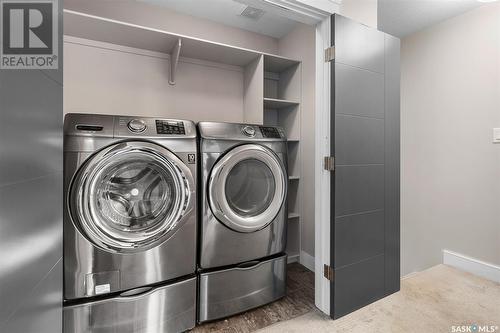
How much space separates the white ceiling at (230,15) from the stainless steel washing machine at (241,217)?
1.29 meters

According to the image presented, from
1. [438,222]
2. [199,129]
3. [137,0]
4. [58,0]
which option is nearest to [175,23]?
[137,0]

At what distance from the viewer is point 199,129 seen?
157 centimetres

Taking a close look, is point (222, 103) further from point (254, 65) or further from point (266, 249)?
point (266, 249)

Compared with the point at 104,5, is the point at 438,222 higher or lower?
lower

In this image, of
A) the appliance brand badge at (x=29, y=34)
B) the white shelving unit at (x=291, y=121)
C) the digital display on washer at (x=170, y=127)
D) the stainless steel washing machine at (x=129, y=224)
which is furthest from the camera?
the white shelving unit at (x=291, y=121)

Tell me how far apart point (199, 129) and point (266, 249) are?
975 mm

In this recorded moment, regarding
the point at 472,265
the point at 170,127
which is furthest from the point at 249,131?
the point at 472,265

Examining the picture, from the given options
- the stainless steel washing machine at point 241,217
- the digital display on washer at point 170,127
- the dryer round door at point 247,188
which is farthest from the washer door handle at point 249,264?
the digital display on washer at point 170,127

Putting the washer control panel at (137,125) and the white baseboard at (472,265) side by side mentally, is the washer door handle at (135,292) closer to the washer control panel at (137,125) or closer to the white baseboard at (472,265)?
the washer control panel at (137,125)

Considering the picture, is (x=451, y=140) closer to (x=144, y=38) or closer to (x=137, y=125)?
(x=137, y=125)

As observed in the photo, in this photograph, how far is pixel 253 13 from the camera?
2.30m

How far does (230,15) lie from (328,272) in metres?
2.43

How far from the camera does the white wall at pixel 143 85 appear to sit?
1.96 m

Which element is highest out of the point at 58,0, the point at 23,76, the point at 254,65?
the point at 254,65
